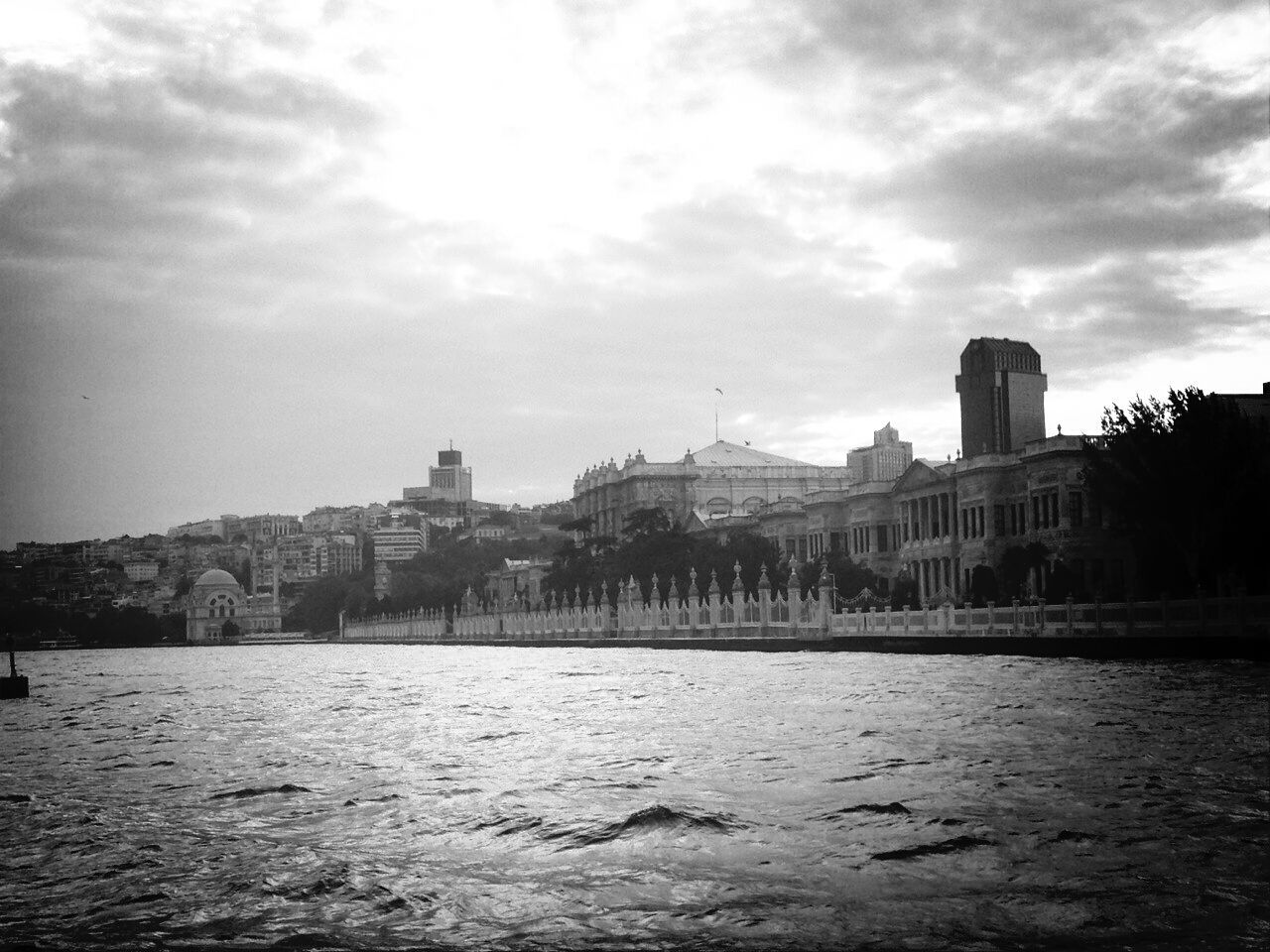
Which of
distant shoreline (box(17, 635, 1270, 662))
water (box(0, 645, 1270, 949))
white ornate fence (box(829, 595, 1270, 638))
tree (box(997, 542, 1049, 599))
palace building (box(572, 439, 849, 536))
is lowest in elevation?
water (box(0, 645, 1270, 949))

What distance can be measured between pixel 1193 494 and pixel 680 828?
37077mm

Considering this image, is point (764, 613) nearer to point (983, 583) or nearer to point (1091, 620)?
point (983, 583)

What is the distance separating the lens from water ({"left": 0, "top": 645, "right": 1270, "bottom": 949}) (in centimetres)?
1118

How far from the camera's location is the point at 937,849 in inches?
533

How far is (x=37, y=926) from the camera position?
11602 millimetres

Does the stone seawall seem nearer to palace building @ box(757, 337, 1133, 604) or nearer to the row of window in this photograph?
palace building @ box(757, 337, 1133, 604)

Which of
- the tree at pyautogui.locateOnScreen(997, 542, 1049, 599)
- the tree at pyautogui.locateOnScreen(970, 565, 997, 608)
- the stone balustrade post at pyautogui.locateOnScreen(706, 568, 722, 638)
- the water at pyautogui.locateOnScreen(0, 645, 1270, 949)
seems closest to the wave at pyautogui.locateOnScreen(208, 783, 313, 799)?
the water at pyautogui.locateOnScreen(0, 645, 1270, 949)

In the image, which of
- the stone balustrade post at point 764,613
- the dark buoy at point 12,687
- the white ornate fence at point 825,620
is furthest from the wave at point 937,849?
the stone balustrade post at point 764,613

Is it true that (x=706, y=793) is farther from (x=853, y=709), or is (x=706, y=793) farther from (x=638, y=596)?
(x=638, y=596)

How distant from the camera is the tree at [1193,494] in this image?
46.7m

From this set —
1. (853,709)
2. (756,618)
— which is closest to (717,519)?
(756,618)

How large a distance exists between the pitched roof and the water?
12788 centimetres

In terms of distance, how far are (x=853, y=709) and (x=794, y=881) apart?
1672 centimetres

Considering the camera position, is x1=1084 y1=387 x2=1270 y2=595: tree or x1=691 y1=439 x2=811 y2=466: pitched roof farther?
x1=691 y1=439 x2=811 y2=466: pitched roof
